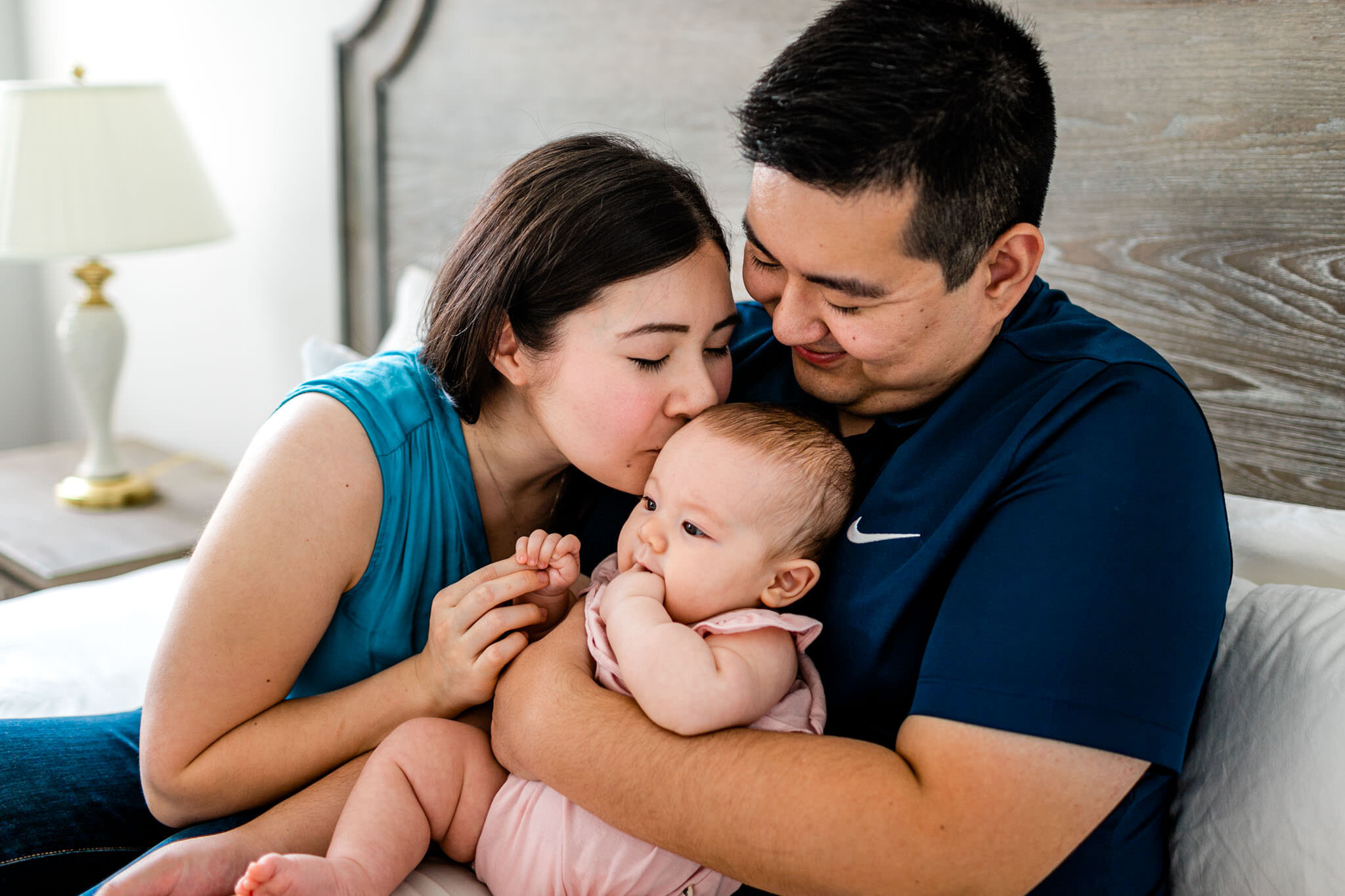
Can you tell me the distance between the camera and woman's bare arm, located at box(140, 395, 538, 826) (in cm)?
120

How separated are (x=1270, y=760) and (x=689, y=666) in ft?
1.93

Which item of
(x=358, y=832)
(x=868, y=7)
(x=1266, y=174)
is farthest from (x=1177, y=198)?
(x=358, y=832)

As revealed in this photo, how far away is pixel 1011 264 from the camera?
1.20 meters

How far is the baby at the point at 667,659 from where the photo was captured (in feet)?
3.67

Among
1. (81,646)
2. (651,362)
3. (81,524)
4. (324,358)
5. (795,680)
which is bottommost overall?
(81,524)

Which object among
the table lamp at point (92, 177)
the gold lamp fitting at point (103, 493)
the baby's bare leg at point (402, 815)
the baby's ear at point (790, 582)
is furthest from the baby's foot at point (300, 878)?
the gold lamp fitting at point (103, 493)

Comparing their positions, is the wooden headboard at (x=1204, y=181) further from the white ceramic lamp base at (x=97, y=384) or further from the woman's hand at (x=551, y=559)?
the white ceramic lamp base at (x=97, y=384)

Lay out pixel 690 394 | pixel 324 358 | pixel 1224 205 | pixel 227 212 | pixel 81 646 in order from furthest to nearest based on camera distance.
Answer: pixel 227 212, pixel 324 358, pixel 81 646, pixel 1224 205, pixel 690 394

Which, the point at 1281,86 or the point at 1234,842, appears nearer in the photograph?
the point at 1234,842

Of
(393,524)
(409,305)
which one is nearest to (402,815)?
(393,524)

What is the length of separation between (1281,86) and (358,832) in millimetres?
1437

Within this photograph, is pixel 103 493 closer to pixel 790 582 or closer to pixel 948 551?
pixel 790 582

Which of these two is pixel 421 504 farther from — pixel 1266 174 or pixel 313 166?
pixel 313 166

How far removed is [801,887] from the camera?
1.01 meters
